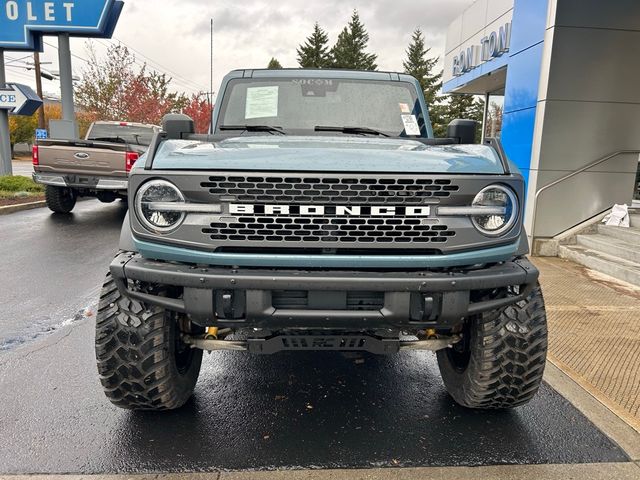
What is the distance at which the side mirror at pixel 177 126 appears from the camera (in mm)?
3078

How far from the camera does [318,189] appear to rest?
2279 millimetres

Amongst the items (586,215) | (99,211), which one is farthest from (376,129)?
(99,211)

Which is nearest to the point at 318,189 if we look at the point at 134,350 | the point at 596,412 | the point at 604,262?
the point at 134,350

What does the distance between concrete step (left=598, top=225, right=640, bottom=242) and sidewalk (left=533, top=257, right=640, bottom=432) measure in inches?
37.6

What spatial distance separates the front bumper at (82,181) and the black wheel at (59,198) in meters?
0.90

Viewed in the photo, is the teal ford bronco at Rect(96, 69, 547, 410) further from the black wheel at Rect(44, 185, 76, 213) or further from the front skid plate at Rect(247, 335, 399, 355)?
the black wheel at Rect(44, 185, 76, 213)

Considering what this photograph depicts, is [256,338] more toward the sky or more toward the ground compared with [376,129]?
more toward the ground

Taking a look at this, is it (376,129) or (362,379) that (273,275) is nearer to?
(362,379)

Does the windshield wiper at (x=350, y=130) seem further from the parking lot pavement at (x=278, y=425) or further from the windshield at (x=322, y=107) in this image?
the parking lot pavement at (x=278, y=425)

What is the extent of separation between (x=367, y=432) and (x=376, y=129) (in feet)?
6.80

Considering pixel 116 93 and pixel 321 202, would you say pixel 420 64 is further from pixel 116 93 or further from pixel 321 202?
pixel 321 202

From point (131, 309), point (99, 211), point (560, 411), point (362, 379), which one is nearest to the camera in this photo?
point (131, 309)

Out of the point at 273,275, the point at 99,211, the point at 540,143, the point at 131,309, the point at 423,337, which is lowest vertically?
the point at 99,211

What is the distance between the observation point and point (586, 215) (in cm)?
780
